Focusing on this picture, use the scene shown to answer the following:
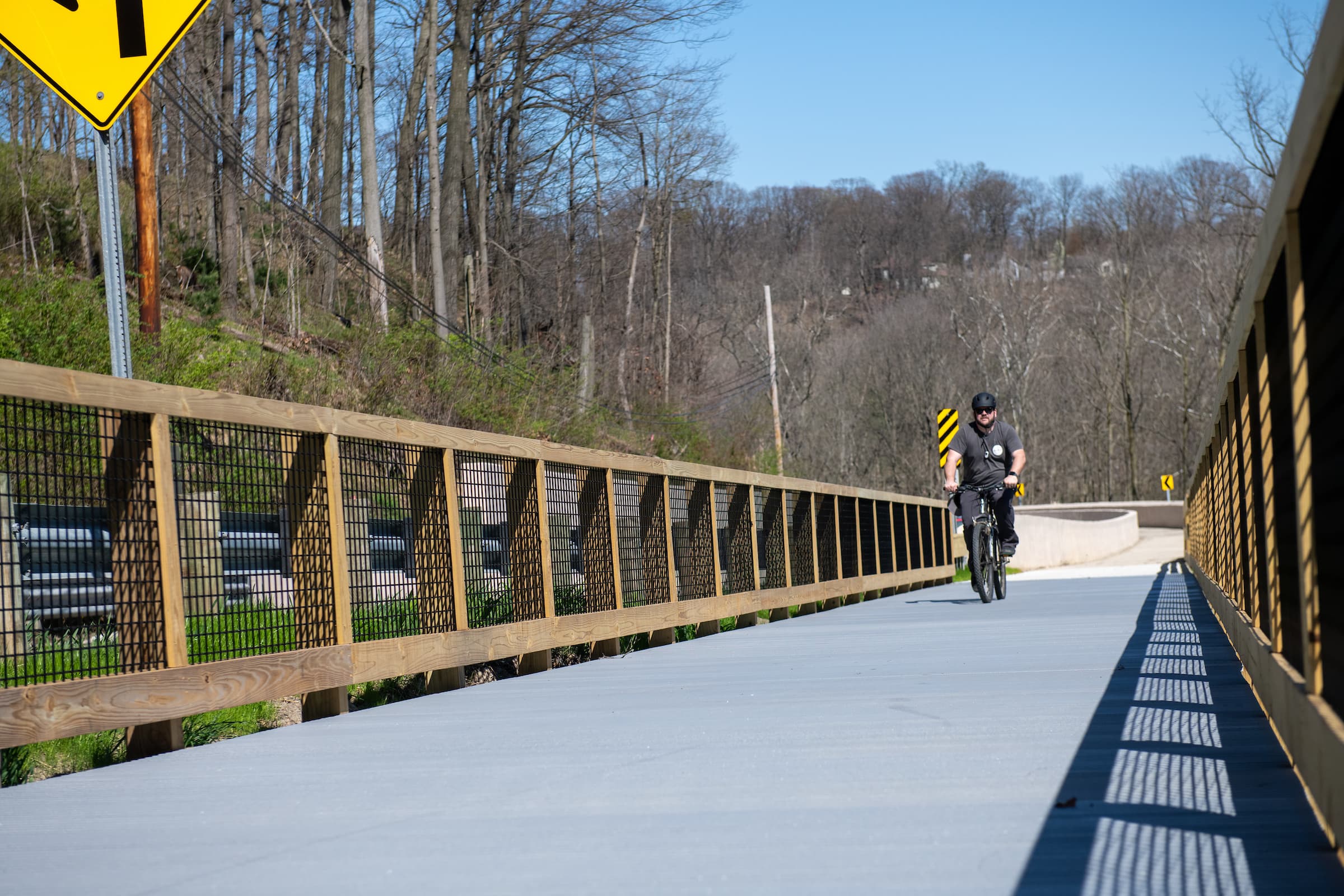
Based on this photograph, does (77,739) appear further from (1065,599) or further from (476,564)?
(1065,599)

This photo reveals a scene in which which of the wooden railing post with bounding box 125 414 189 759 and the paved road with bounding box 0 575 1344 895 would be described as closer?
the paved road with bounding box 0 575 1344 895

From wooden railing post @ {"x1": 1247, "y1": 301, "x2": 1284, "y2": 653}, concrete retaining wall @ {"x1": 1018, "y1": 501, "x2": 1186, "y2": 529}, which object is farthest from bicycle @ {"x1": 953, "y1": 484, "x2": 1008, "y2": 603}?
concrete retaining wall @ {"x1": 1018, "y1": 501, "x2": 1186, "y2": 529}

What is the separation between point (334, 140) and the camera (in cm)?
2884

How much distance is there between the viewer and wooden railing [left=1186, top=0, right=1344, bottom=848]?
A: 2.32 metres

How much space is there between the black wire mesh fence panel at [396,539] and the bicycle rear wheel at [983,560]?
649 cm

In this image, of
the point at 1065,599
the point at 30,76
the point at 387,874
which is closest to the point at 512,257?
the point at 30,76

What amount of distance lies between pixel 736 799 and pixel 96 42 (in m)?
4.63

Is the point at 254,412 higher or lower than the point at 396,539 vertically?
higher

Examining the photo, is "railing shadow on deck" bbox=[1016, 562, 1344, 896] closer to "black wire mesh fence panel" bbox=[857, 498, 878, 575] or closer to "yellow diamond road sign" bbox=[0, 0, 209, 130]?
"yellow diamond road sign" bbox=[0, 0, 209, 130]

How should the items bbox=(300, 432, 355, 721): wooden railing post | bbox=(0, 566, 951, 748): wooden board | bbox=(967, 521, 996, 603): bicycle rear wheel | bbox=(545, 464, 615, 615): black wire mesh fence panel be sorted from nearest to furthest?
bbox=(0, 566, 951, 748): wooden board, bbox=(300, 432, 355, 721): wooden railing post, bbox=(545, 464, 615, 615): black wire mesh fence panel, bbox=(967, 521, 996, 603): bicycle rear wheel

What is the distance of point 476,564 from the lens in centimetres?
718

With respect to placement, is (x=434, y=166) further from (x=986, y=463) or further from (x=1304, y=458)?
(x=1304, y=458)

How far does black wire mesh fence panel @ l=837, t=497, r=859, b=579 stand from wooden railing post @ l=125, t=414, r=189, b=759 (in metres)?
11.0

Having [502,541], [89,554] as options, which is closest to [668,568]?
[502,541]
